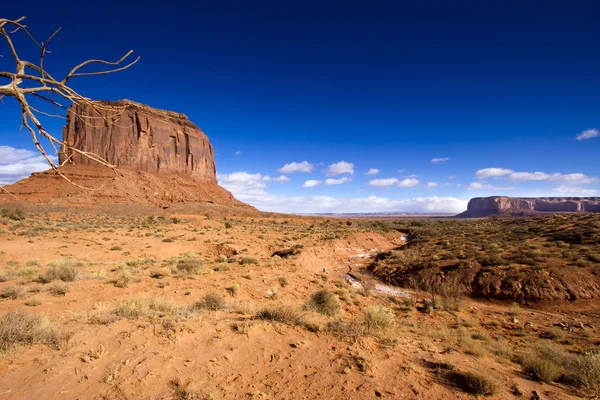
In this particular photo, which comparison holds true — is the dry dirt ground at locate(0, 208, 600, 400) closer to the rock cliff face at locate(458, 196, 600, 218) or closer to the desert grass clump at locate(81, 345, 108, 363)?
the desert grass clump at locate(81, 345, 108, 363)

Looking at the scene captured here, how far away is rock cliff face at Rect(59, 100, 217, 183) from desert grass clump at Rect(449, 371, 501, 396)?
251 ft

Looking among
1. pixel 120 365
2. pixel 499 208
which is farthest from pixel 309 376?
pixel 499 208

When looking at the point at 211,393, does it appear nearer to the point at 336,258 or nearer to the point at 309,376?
the point at 309,376

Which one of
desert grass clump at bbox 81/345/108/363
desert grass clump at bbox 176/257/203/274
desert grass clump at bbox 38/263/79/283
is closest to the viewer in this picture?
desert grass clump at bbox 81/345/108/363

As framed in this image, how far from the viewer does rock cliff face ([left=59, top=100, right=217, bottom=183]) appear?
7494 cm

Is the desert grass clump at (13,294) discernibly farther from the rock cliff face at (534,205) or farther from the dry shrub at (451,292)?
the rock cliff face at (534,205)

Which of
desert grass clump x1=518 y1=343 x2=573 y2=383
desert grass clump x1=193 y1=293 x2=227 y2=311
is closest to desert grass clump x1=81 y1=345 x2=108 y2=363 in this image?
desert grass clump x1=193 y1=293 x2=227 y2=311

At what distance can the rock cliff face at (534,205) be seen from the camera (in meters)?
137

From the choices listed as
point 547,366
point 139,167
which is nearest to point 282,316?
point 547,366

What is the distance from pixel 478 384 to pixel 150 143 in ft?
295

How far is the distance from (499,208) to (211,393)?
184 meters

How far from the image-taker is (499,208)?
15388cm

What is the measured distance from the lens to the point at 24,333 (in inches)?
180

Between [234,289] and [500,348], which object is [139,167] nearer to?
[234,289]
